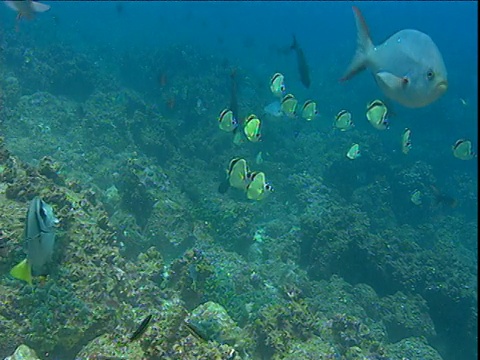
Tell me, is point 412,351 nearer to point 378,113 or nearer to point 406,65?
point 378,113

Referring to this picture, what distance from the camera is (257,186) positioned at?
6.16 meters

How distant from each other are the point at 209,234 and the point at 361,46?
7231mm

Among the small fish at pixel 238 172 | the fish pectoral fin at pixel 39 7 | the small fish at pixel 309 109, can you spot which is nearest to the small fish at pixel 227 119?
the small fish at pixel 238 172

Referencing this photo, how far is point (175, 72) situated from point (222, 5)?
143 m

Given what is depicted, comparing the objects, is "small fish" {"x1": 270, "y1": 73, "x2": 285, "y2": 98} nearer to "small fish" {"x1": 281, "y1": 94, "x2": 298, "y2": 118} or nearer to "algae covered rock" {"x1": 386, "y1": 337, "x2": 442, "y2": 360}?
"small fish" {"x1": 281, "y1": 94, "x2": 298, "y2": 118}

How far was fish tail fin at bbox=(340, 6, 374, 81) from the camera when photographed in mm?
3094

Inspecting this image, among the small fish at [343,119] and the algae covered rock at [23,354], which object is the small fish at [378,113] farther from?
the algae covered rock at [23,354]

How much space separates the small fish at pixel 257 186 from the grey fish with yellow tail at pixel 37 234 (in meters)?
3.29

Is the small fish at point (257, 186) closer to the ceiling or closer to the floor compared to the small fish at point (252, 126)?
closer to the floor

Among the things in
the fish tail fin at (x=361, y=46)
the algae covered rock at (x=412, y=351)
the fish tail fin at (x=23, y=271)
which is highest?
the fish tail fin at (x=361, y=46)

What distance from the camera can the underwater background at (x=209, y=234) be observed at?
15.9 ft

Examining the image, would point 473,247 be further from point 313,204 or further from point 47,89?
point 47,89

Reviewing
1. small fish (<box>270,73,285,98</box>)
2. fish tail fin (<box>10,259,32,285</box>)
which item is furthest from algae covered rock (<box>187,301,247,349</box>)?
small fish (<box>270,73,285,98</box>)

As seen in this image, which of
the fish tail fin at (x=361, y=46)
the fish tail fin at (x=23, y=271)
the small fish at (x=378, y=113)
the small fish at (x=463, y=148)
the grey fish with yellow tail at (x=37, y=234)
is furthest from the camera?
the small fish at (x=463, y=148)
